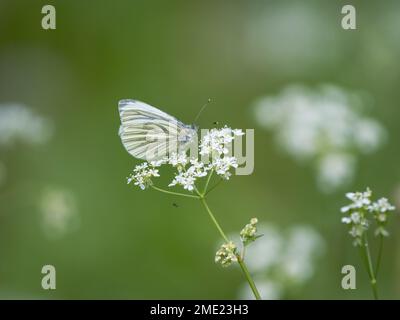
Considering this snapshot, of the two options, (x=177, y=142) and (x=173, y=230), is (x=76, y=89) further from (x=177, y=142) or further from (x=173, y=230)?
(x=177, y=142)

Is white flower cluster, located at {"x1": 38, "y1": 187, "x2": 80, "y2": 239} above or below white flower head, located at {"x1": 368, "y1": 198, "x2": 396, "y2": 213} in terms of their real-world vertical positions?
above

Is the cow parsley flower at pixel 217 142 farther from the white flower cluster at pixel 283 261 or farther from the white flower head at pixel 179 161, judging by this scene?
the white flower cluster at pixel 283 261

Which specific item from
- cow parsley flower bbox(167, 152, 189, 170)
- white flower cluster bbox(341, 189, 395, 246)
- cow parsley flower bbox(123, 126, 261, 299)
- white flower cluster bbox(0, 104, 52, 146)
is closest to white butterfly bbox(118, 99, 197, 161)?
cow parsley flower bbox(123, 126, 261, 299)

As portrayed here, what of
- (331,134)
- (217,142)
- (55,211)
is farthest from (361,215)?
(55,211)

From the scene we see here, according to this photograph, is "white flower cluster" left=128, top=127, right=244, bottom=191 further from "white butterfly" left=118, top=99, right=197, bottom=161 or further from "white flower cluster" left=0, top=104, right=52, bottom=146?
"white flower cluster" left=0, top=104, right=52, bottom=146

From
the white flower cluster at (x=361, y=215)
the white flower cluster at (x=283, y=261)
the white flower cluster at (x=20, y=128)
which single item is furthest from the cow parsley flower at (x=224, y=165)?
the white flower cluster at (x=20, y=128)
